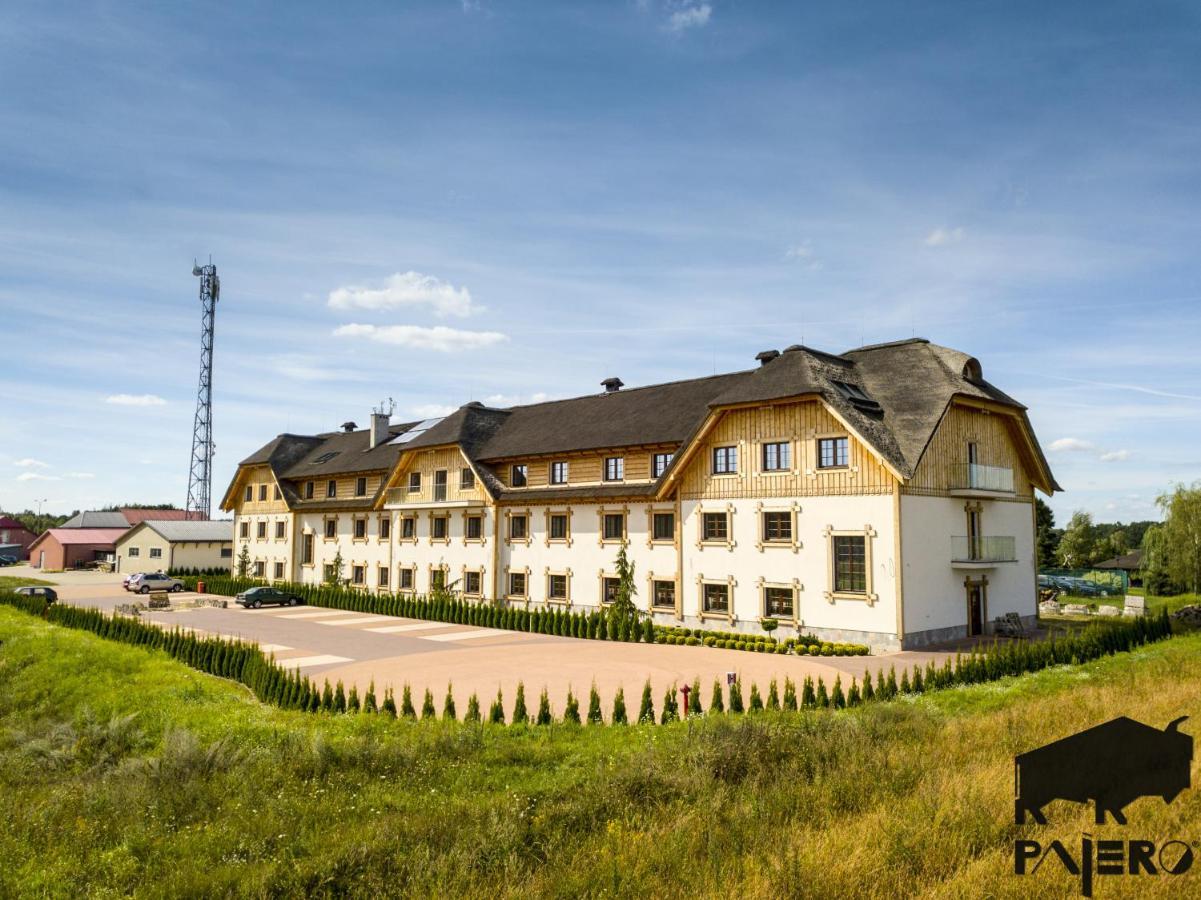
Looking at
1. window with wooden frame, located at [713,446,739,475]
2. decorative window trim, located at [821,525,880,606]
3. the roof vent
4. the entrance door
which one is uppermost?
the roof vent

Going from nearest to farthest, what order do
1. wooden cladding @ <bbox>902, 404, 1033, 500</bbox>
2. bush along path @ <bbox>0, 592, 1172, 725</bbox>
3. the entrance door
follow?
bush along path @ <bbox>0, 592, 1172, 725</bbox> → wooden cladding @ <bbox>902, 404, 1033, 500</bbox> → the entrance door

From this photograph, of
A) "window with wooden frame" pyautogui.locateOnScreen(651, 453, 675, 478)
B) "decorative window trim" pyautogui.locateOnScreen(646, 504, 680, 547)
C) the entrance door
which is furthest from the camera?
"window with wooden frame" pyautogui.locateOnScreen(651, 453, 675, 478)

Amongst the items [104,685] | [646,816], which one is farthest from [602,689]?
[104,685]

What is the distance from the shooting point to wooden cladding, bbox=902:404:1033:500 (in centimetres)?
2711

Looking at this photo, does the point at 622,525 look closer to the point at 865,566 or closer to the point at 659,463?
the point at 659,463

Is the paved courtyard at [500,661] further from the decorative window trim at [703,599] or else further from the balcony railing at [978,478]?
the balcony railing at [978,478]

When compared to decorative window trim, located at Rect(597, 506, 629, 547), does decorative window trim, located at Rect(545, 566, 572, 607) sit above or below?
below

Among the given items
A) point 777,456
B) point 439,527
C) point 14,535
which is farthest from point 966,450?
point 14,535

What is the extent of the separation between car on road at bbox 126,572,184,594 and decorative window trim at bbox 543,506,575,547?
101ft

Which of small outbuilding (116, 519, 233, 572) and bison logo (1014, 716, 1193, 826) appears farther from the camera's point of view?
small outbuilding (116, 519, 233, 572)

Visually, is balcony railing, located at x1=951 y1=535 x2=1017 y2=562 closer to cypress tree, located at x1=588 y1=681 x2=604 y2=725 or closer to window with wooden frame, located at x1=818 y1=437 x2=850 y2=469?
window with wooden frame, located at x1=818 y1=437 x2=850 y2=469

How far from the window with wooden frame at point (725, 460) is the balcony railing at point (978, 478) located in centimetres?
763

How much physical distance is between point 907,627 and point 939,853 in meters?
18.9

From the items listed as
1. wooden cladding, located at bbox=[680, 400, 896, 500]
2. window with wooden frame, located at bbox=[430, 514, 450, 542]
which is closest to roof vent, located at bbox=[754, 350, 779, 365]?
wooden cladding, located at bbox=[680, 400, 896, 500]
